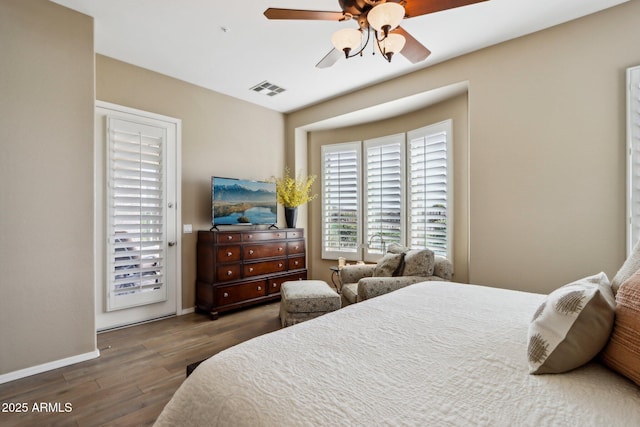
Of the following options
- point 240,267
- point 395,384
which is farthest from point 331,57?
point 240,267

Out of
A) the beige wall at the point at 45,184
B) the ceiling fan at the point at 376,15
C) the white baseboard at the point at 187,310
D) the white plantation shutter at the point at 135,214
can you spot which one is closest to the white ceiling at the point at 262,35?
the beige wall at the point at 45,184

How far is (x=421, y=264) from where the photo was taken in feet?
10.0

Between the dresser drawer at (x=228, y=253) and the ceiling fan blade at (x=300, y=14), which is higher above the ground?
the ceiling fan blade at (x=300, y=14)

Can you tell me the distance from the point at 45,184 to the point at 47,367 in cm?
146

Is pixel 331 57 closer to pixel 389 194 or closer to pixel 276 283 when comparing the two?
pixel 389 194

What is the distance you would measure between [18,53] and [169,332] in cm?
275

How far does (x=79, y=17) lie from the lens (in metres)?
2.62

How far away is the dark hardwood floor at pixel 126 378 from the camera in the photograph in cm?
189

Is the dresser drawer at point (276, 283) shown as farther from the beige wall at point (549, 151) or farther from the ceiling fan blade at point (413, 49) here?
the ceiling fan blade at point (413, 49)

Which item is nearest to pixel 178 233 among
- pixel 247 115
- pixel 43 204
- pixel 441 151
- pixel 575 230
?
pixel 43 204

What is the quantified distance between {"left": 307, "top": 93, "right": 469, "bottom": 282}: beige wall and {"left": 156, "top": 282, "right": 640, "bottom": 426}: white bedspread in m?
2.36

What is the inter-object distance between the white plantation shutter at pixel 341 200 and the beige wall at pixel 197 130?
97 centimetres

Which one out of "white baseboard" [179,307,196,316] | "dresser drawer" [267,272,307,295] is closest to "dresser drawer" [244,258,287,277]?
"dresser drawer" [267,272,307,295]

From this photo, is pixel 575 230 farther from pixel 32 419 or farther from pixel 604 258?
pixel 32 419
